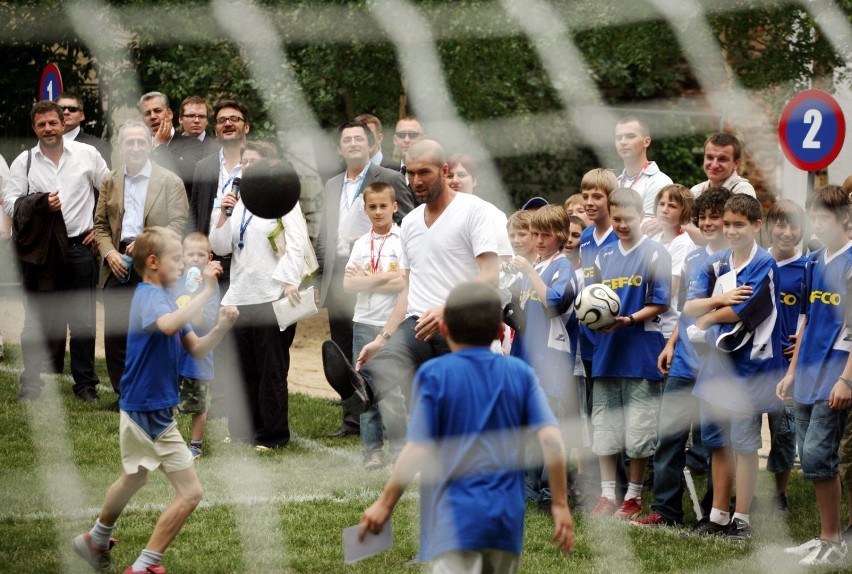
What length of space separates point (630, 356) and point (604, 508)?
0.63 meters

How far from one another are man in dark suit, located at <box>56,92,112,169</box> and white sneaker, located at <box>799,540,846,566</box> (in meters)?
3.96

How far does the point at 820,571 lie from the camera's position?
443 cm

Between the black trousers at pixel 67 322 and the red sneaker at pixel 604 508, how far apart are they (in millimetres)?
3126

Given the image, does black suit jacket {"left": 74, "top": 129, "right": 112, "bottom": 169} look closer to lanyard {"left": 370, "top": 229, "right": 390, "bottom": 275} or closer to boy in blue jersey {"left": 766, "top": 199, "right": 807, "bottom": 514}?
lanyard {"left": 370, "top": 229, "right": 390, "bottom": 275}

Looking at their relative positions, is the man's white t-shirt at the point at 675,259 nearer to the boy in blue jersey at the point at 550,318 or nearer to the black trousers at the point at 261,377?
the boy in blue jersey at the point at 550,318

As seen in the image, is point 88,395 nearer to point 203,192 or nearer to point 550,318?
point 203,192

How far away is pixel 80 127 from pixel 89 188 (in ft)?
1.08

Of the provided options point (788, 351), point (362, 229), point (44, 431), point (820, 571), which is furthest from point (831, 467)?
point (44, 431)

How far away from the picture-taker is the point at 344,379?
4.55 m

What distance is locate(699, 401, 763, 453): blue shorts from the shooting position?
4.75 meters

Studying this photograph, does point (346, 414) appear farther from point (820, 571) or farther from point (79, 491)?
point (820, 571)

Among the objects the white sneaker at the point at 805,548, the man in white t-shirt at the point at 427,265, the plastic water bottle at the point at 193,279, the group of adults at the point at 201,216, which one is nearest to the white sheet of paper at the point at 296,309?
the group of adults at the point at 201,216

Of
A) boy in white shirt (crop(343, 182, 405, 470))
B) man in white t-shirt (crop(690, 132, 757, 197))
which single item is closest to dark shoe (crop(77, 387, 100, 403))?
boy in white shirt (crop(343, 182, 405, 470))

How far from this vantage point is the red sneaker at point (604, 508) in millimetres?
5117
